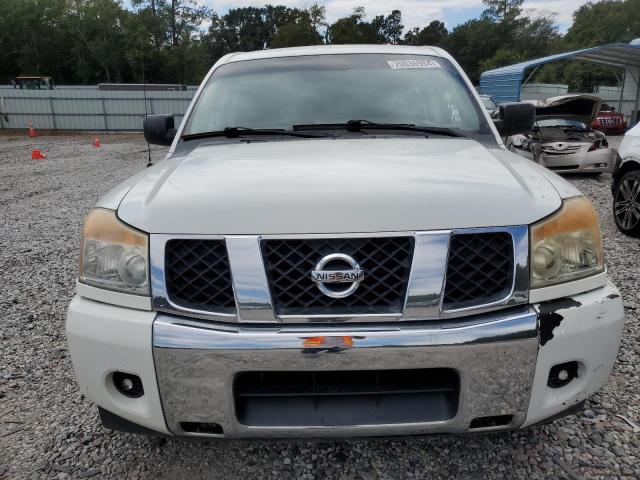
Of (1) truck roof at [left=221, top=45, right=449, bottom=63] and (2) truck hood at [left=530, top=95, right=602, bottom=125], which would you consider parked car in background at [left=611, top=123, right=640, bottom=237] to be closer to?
(1) truck roof at [left=221, top=45, right=449, bottom=63]

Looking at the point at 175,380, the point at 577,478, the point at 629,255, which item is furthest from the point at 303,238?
the point at 629,255

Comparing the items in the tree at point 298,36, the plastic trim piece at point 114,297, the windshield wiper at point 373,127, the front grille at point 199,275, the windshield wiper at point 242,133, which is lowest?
the plastic trim piece at point 114,297

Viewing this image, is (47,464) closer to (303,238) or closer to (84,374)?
(84,374)

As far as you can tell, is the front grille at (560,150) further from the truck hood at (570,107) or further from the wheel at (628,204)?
the wheel at (628,204)

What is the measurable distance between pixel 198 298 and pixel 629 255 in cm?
487

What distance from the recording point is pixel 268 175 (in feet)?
6.33

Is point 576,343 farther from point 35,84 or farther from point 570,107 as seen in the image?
point 35,84

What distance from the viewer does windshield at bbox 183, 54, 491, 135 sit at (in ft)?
9.16

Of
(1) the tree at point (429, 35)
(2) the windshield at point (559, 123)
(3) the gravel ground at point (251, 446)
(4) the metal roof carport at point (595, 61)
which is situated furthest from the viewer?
(1) the tree at point (429, 35)

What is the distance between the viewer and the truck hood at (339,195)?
164cm

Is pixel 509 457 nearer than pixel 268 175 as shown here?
No

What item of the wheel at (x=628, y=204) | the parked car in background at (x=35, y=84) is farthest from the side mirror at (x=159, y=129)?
the parked car in background at (x=35, y=84)

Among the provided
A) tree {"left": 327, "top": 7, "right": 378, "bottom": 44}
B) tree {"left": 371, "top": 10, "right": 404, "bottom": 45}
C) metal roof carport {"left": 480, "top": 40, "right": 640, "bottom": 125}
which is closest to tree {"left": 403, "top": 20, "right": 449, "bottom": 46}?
tree {"left": 371, "top": 10, "right": 404, "bottom": 45}

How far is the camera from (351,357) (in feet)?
5.22
